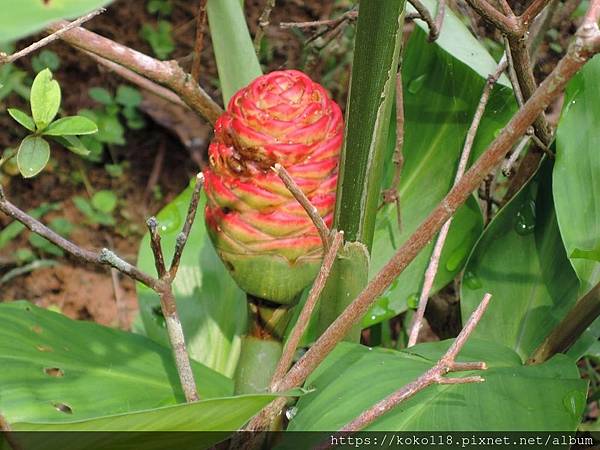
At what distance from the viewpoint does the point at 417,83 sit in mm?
1219

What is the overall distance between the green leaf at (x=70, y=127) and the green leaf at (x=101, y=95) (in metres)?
1.18

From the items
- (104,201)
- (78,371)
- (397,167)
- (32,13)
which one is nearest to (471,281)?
(397,167)

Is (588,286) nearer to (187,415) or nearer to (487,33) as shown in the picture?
(187,415)

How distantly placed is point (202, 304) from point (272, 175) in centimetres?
46

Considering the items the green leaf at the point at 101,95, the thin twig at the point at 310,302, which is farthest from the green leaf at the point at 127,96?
the thin twig at the point at 310,302

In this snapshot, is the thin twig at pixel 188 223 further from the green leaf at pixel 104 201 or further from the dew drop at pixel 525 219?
the green leaf at pixel 104 201

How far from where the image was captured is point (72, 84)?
2127 mm

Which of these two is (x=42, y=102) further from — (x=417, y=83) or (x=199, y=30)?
(x=417, y=83)

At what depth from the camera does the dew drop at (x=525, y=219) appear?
113 cm

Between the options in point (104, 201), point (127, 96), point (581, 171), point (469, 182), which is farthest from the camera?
point (127, 96)

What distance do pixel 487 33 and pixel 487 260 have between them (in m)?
0.67

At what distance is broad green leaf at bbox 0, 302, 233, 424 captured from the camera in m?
0.84

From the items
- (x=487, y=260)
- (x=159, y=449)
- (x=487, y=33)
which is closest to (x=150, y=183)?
(x=487, y=33)

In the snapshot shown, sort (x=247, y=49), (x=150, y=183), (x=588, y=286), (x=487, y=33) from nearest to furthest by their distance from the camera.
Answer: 1. (x=588, y=286)
2. (x=247, y=49)
3. (x=487, y=33)
4. (x=150, y=183)
